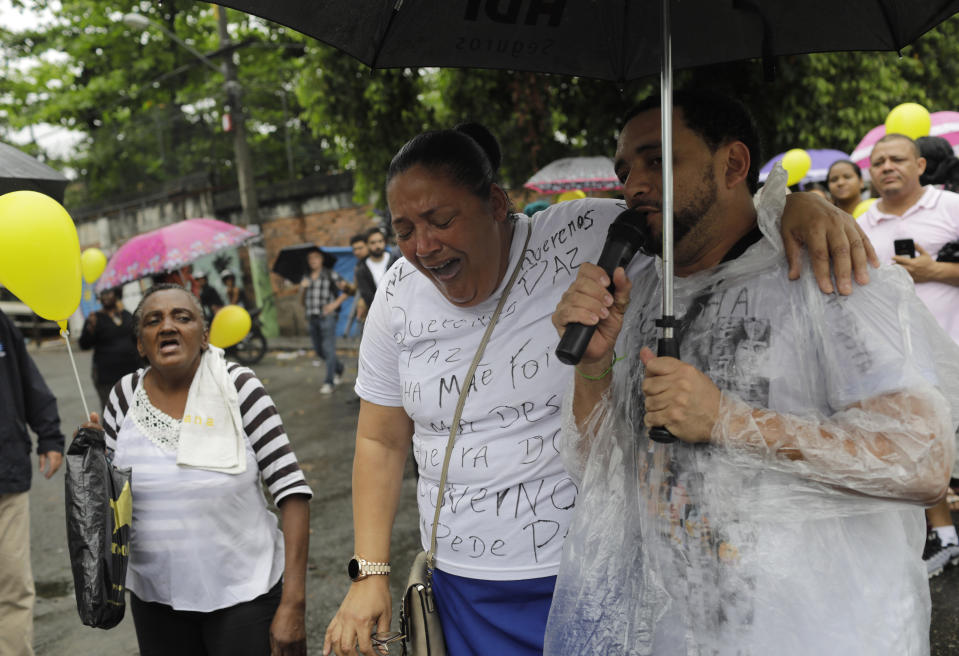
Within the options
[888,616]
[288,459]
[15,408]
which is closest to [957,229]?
[888,616]

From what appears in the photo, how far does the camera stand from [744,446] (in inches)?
51.3

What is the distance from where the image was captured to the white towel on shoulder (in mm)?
2332

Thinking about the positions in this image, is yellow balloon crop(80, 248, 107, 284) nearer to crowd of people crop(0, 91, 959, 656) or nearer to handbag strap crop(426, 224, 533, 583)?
crowd of people crop(0, 91, 959, 656)

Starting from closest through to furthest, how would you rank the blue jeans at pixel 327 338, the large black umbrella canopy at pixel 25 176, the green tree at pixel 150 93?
the large black umbrella canopy at pixel 25 176 < the blue jeans at pixel 327 338 < the green tree at pixel 150 93

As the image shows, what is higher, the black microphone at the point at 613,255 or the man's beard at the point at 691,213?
the man's beard at the point at 691,213

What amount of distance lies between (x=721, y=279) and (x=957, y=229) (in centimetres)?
310

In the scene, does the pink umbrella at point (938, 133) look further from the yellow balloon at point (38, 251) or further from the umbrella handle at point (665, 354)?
the yellow balloon at point (38, 251)

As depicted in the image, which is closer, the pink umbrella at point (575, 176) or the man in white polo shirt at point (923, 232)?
the man in white polo shirt at point (923, 232)

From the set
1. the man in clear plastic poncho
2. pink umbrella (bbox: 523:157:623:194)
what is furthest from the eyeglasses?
pink umbrella (bbox: 523:157:623:194)

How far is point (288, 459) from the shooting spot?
244 cm

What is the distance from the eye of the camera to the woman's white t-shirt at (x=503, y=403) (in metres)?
1.77

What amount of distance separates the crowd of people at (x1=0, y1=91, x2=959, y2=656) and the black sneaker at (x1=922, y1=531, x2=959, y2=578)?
2728 millimetres

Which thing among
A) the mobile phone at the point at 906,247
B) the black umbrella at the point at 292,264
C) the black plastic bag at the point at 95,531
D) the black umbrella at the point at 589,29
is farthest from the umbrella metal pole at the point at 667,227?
the black umbrella at the point at 292,264

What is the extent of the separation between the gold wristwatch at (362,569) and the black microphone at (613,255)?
933mm
